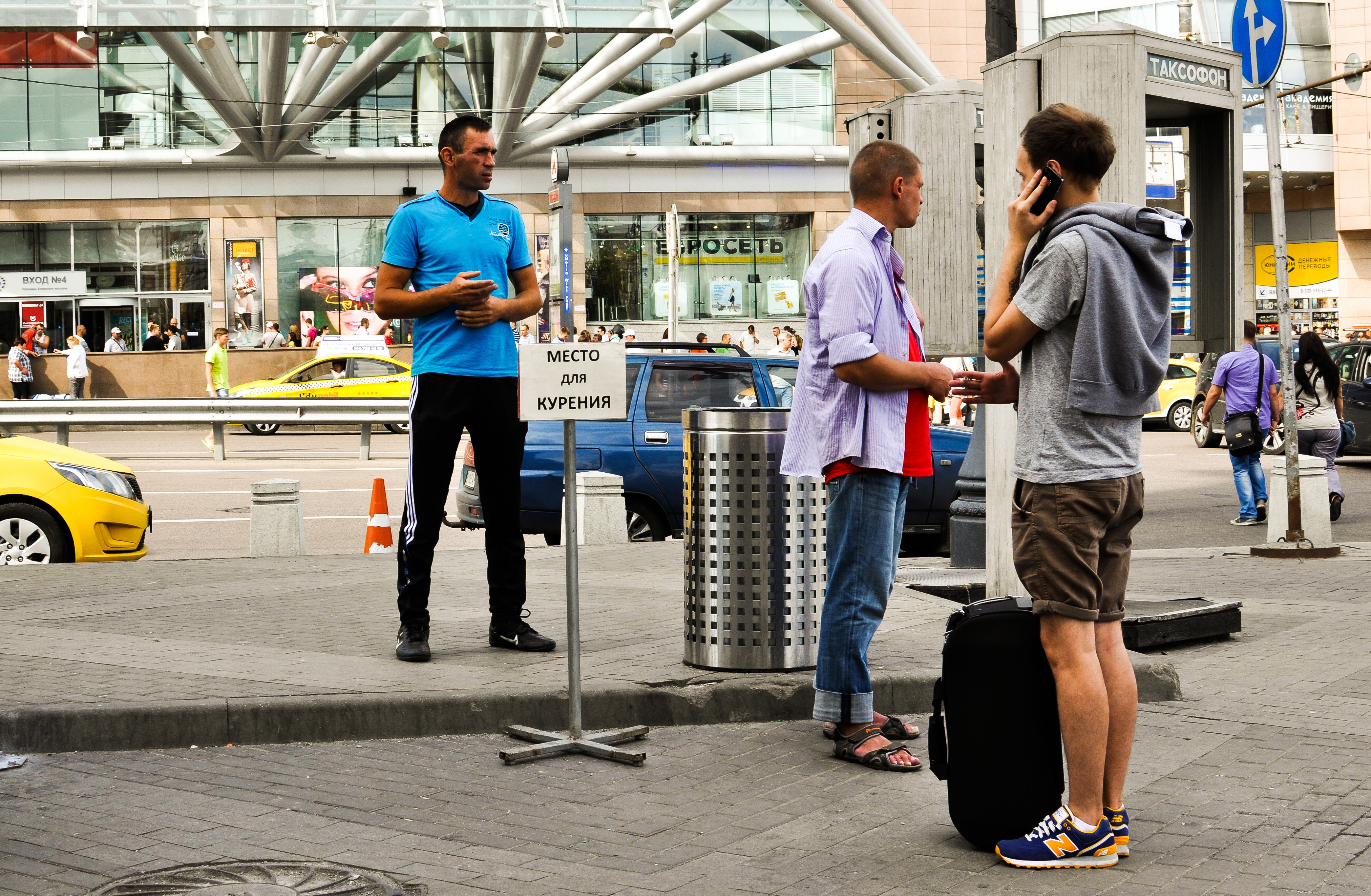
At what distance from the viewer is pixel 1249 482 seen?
1348 centimetres

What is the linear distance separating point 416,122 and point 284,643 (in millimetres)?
33970

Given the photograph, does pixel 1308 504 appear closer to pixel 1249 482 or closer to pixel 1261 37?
pixel 1249 482

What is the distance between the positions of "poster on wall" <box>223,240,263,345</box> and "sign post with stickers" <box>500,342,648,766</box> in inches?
1365

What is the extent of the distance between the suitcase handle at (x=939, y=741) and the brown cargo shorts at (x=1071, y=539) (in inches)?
16.1

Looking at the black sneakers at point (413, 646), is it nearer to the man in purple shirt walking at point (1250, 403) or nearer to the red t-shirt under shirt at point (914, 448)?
the red t-shirt under shirt at point (914, 448)

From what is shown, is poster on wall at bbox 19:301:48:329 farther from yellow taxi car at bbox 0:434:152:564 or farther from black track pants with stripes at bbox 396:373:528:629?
black track pants with stripes at bbox 396:373:528:629

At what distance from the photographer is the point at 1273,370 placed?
13758 millimetres

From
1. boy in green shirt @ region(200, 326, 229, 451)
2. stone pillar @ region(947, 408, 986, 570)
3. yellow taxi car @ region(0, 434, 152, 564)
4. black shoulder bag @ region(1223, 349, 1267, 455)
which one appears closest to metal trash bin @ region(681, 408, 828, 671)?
stone pillar @ region(947, 408, 986, 570)

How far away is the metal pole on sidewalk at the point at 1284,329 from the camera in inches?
415

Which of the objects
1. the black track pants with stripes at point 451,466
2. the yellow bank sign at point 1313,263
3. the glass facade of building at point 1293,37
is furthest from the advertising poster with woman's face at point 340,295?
the black track pants with stripes at point 451,466

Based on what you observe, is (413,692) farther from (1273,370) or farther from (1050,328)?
(1273,370)

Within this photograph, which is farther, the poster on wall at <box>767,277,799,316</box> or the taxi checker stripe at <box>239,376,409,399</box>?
the poster on wall at <box>767,277,799,316</box>

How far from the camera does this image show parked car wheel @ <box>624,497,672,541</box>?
10.8m

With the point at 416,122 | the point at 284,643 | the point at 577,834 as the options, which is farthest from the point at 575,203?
the point at 577,834
